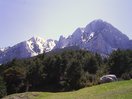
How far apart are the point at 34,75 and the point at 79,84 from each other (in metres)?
24.6

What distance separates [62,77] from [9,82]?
19307 millimetres

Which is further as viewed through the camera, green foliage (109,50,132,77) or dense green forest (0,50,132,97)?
green foliage (109,50,132,77)

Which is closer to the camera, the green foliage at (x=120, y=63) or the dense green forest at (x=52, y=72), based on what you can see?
the dense green forest at (x=52, y=72)

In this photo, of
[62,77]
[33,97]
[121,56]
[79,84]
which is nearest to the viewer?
[33,97]

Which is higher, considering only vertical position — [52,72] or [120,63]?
[120,63]

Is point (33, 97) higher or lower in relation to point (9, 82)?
lower

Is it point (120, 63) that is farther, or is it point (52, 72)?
point (120, 63)

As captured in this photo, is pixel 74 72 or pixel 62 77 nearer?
pixel 74 72

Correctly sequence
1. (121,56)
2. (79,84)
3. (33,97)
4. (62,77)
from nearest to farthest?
1. (33,97)
2. (79,84)
3. (62,77)
4. (121,56)

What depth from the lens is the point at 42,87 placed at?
392 feet

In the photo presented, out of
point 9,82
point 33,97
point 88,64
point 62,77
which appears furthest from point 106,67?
point 33,97

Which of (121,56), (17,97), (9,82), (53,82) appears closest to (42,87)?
(53,82)

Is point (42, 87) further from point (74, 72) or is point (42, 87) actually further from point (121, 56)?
point (121, 56)

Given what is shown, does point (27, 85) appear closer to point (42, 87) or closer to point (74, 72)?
point (42, 87)
